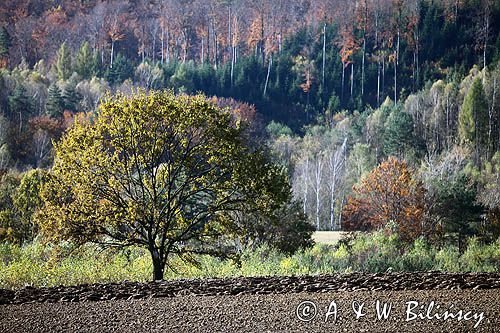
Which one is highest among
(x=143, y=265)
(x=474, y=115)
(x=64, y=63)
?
(x=64, y=63)

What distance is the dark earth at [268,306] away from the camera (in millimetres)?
5473

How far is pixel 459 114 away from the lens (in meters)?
38.5

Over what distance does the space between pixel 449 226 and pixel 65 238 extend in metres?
17.7

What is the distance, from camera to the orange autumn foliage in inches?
1091

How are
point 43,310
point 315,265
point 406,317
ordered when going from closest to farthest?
point 406,317 → point 43,310 → point 315,265

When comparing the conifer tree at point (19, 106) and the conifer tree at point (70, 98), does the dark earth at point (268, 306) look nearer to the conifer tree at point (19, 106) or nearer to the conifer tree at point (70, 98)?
the conifer tree at point (19, 106)

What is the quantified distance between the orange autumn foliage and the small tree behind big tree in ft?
50.4

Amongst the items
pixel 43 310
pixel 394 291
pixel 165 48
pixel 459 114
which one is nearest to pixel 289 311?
pixel 394 291

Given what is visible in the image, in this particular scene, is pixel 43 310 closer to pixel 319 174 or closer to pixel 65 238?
pixel 65 238

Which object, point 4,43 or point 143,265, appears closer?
point 143,265

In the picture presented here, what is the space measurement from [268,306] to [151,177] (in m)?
7.18

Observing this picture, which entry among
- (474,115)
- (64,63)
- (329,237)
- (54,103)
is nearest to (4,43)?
(64,63)

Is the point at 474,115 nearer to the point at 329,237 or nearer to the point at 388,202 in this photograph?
the point at 388,202

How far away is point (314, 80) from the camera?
49.6 metres
